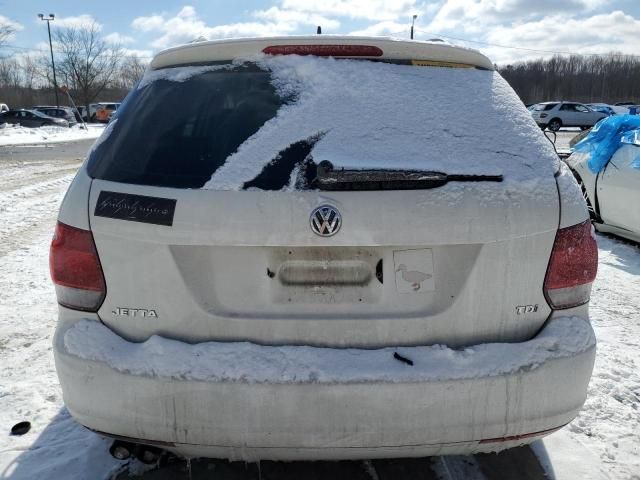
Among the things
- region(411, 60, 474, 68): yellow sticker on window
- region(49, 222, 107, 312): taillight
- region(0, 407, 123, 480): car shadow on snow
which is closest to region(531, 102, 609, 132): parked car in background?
region(411, 60, 474, 68): yellow sticker on window

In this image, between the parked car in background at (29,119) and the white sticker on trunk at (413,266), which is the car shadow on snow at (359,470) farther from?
the parked car in background at (29,119)

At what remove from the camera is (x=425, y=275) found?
69.5 inches

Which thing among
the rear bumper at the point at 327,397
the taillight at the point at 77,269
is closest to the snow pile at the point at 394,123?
the taillight at the point at 77,269

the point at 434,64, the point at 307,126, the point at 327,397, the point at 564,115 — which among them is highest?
the point at 434,64

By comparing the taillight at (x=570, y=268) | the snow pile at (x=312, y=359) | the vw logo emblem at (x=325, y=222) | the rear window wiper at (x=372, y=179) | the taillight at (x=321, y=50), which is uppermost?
the taillight at (x=321, y=50)

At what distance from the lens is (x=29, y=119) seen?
121ft

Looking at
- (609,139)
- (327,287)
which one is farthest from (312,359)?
(609,139)

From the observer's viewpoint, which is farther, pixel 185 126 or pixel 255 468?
pixel 255 468

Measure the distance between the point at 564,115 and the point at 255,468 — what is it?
36.6m

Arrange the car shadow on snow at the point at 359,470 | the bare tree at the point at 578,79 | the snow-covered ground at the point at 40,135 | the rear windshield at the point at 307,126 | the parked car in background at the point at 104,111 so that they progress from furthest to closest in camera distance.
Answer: the bare tree at the point at 578,79 → the parked car in background at the point at 104,111 → the snow-covered ground at the point at 40,135 → the car shadow on snow at the point at 359,470 → the rear windshield at the point at 307,126

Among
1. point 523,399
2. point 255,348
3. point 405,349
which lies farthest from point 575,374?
point 255,348

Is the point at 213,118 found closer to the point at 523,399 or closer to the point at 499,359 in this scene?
the point at 499,359

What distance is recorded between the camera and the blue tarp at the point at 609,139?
6.20 meters

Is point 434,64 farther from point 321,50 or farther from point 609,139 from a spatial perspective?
point 609,139
